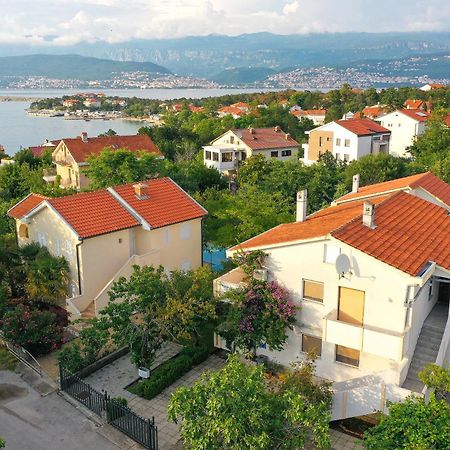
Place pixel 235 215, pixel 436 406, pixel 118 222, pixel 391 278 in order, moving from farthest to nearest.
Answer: pixel 235 215, pixel 118 222, pixel 391 278, pixel 436 406

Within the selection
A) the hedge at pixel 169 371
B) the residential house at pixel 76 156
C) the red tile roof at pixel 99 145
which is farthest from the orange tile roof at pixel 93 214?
the residential house at pixel 76 156

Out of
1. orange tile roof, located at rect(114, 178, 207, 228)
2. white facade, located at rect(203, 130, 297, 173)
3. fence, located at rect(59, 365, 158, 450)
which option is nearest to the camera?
fence, located at rect(59, 365, 158, 450)

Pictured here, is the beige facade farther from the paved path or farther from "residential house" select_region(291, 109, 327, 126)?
"residential house" select_region(291, 109, 327, 126)

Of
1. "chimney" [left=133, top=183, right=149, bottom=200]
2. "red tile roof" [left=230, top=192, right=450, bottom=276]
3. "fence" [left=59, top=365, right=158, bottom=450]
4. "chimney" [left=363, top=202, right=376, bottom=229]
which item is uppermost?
"chimney" [left=363, top=202, right=376, bottom=229]

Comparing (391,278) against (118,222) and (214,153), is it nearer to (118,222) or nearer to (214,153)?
(118,222)

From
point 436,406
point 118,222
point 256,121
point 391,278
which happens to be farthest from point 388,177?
point 256,121

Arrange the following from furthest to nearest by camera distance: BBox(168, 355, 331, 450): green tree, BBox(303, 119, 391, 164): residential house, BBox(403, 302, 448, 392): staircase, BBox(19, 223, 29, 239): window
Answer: BBox(303, 119, 391, 164): residential house
BBox(19, 223, 29, 239): window
BBox(403, 302, 448, 392): staircase
BBox(168, 355, 331, 450): green tree

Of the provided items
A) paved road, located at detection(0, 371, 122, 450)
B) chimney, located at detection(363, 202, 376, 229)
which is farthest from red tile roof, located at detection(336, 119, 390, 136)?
paved road, located at detection(0, 371, 122, 450)
